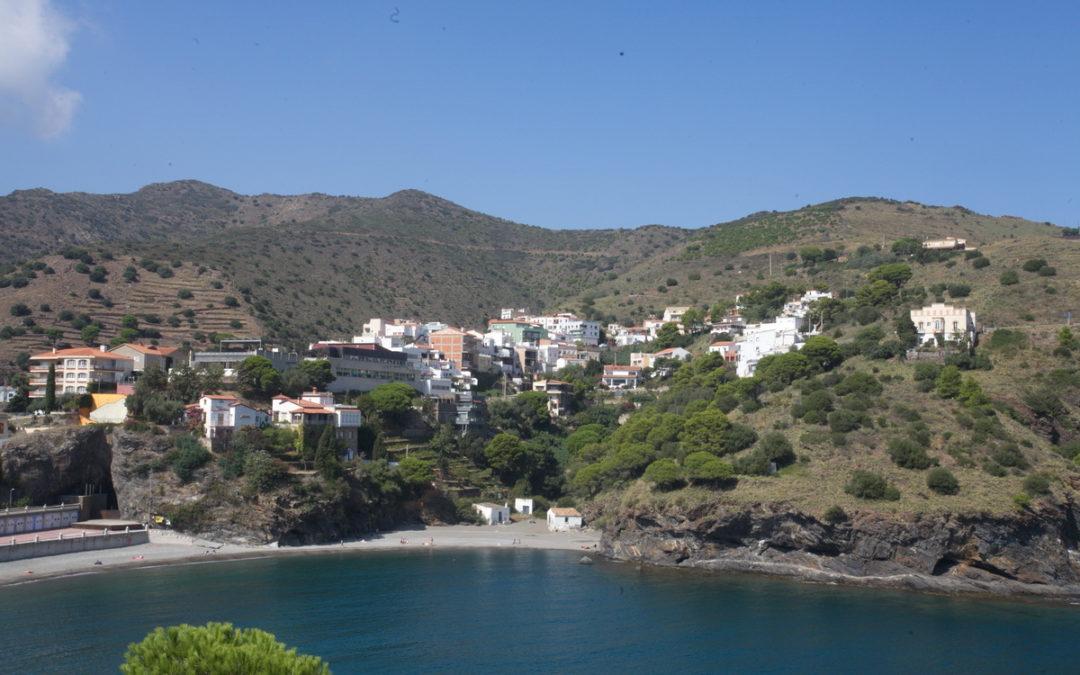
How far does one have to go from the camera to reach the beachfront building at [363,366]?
226 feet

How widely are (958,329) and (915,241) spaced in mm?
33200

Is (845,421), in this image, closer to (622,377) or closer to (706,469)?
(706,469)

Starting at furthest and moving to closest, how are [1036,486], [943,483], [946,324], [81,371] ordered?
[946,324]
[81,371]
[943,483]
[1036,486]

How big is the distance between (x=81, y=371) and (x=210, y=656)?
162ft

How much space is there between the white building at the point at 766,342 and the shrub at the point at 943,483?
79.4 ft

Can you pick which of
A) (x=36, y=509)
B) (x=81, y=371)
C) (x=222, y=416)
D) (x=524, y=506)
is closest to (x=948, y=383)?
(x=524, y=506)

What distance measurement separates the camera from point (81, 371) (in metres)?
61.6

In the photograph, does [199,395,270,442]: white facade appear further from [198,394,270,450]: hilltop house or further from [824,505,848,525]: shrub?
[824,505,848,525]: shrub

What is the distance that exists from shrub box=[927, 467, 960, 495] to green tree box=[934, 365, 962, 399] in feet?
29.0

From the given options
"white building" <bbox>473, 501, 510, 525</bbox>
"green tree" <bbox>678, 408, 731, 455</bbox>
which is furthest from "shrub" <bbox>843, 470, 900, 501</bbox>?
"white building" <bbox>473, 501, 510, 525</bbox>

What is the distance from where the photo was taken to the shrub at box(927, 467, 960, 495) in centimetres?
4656

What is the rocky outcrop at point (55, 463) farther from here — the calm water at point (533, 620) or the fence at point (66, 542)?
the calm water at point (533, 620)

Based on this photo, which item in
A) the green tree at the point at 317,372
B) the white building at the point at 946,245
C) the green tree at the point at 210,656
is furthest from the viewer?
the white building at the point at 946,245

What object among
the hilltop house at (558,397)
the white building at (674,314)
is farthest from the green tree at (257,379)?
the white building at (674,314)
